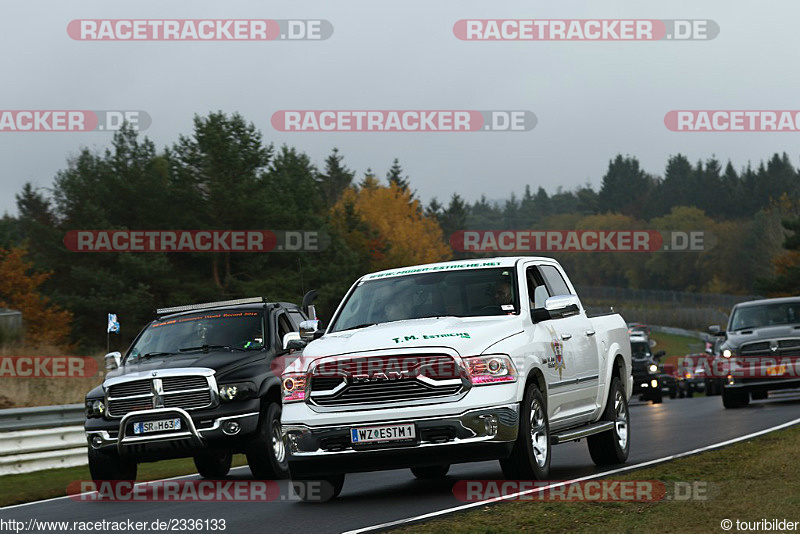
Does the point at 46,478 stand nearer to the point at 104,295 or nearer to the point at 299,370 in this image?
the point at 299,370

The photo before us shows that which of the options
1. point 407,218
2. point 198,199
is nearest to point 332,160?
point 407,218

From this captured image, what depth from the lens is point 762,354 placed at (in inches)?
998

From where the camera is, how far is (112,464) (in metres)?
Answer: 14.3

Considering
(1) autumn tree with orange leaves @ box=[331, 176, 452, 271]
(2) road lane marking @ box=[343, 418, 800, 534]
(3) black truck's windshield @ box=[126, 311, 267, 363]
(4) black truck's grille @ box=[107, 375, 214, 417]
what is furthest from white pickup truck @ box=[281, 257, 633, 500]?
(1) autumn tree with orange leaves @ box=[331, 176, 452, 271]

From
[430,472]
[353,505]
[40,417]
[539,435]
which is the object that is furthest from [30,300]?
[539,435]

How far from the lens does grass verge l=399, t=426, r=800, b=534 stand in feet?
27.8

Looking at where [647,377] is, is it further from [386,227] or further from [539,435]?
[386,227]

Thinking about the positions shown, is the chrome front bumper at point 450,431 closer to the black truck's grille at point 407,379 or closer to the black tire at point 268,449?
the black truck's grille at point 407,379

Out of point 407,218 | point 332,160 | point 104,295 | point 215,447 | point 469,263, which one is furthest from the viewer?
point 332,160

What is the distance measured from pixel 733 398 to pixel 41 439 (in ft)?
45.4

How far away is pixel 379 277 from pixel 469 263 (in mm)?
875

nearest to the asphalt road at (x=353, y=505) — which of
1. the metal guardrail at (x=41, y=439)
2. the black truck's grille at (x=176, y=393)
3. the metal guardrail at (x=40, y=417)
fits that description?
the black truck's grille at (x=176, y=393)

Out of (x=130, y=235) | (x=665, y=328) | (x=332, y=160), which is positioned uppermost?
(x=332, y=160)

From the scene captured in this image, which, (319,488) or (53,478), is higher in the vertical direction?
(319,488)
